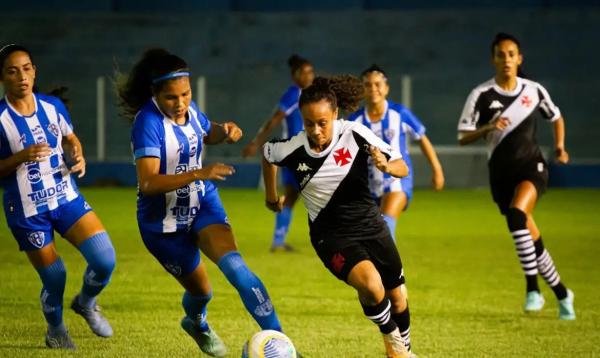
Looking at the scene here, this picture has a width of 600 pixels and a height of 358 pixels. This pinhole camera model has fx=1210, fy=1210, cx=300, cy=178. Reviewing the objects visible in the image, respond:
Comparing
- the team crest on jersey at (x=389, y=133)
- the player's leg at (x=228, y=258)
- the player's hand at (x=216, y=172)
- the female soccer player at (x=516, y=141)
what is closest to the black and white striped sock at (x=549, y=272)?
the female soccer player at (x=516, y=141)

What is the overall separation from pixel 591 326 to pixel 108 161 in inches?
643

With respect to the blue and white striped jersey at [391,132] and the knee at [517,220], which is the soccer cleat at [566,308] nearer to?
the knee at [517,220]

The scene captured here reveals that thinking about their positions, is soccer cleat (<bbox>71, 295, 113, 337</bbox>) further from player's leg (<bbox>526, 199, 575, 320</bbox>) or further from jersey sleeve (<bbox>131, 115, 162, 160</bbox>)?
player's leg (<bbox>526, 199, 575, 320</bbox>)

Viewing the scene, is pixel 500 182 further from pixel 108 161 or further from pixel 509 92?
pixel 108 161

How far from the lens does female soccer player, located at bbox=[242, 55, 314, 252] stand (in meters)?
12.6

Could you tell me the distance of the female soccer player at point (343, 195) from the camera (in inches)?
257

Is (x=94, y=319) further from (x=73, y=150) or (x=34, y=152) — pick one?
(x=34, y=152)

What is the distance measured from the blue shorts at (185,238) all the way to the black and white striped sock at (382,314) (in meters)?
0.97

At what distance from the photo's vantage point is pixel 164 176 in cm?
638

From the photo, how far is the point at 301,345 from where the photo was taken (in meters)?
7.66

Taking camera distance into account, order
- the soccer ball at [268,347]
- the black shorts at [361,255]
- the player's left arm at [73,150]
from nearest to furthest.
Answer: the soccer ball at [268,347] < the black shorts at [361,255] < the player's left arm at [73,150]

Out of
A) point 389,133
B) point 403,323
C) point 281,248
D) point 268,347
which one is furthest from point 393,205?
point 281,248

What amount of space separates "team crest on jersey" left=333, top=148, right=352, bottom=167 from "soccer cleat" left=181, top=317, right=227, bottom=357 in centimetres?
143

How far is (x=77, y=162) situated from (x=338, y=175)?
180 centimetres
